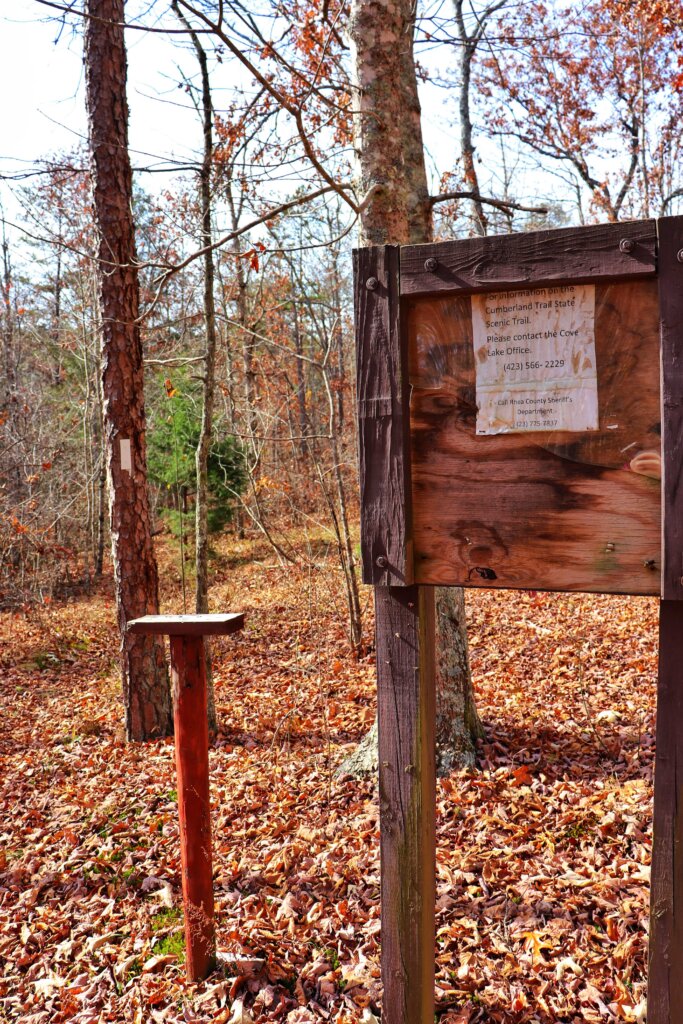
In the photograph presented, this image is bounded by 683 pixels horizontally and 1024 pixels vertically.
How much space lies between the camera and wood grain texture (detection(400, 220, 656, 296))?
5.90 feet

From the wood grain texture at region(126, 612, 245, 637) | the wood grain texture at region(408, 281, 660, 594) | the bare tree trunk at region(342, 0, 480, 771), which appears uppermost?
the bare tree trunk at region(342, 0, 480, 771)

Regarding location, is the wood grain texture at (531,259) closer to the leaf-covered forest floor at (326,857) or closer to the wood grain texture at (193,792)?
the wood grain texture at (193,792)

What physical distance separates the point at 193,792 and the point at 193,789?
1 centimetres

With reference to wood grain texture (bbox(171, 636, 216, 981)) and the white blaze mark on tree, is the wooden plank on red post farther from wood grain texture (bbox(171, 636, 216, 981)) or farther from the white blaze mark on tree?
the white blaze mark on tree

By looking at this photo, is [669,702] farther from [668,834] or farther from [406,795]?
[406,795]

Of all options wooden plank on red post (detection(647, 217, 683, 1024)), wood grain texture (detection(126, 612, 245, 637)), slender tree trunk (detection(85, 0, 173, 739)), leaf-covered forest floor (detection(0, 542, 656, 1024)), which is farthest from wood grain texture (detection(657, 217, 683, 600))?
slender tree trunk (detection(85, 0, 173, 739))

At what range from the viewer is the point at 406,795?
2254mm

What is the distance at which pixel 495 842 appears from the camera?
13.2ft

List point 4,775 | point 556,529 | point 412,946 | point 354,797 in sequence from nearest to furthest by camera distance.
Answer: point 556,529 < point 412,946 < point 354,797 < point 4,775

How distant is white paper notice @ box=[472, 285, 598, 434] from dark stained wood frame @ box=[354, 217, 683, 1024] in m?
0.06

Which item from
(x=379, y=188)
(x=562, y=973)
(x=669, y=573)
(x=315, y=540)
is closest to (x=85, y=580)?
(x=315, y=540)

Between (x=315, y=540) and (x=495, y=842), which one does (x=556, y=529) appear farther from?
(x=315, y=540)

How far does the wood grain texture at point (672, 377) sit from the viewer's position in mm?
1757

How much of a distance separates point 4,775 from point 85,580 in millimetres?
9961
